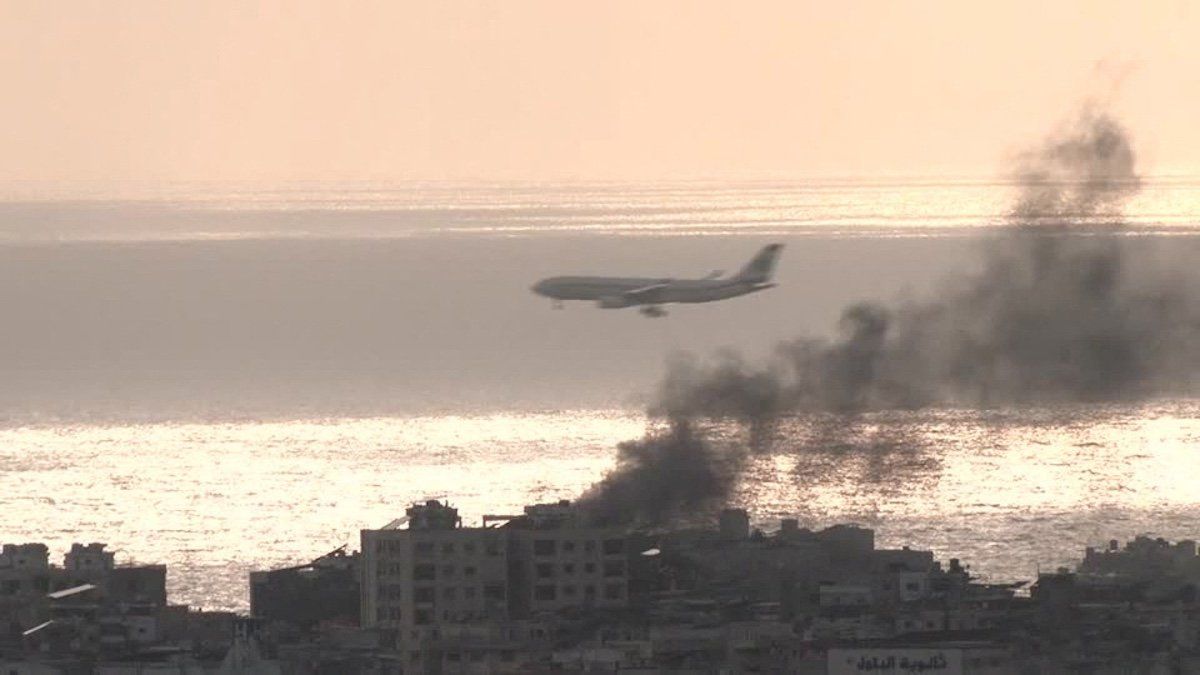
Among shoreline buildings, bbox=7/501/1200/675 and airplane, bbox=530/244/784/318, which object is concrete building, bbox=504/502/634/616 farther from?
airplane, bbox=530/244/784/318

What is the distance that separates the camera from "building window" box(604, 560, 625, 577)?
9450 centimetres

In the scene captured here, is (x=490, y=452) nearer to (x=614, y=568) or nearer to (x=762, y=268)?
(x=762, y=268)

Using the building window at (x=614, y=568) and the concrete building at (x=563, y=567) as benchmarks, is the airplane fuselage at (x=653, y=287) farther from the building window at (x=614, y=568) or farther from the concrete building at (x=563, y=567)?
the concrete building at (x=563, y=567)

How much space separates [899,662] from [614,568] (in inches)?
659

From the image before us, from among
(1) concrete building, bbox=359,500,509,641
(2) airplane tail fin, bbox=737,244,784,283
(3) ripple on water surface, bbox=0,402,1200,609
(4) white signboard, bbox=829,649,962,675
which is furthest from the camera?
(2) airplane tail fin, bbox=737,244,784,283

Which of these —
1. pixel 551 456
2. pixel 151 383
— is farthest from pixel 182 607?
pixel 151 383

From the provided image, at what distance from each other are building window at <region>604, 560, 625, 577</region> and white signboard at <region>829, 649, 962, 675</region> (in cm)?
1489

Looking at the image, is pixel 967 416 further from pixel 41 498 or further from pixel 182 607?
Result: pixel 182 607

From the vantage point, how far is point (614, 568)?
94.9 meters

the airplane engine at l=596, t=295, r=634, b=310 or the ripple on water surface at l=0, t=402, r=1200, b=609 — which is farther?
the airplane engine at l=596, t=295, r=634, b=310

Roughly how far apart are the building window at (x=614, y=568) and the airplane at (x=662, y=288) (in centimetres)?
2705

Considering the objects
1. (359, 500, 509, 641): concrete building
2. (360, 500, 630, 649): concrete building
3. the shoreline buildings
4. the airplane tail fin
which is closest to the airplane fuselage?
the airplane tail fin

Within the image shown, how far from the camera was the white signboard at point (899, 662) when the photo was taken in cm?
7856

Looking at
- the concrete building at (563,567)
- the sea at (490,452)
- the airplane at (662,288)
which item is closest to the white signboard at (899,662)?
the concrete building at (563,567)
